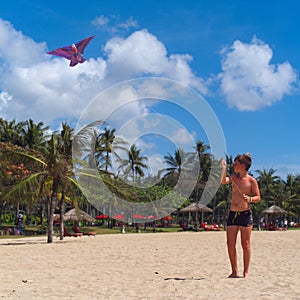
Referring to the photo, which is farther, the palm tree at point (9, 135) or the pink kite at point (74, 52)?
the palm tree at point (9, 135)

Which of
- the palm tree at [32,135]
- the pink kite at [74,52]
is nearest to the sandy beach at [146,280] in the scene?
the pink kite at [74,52]

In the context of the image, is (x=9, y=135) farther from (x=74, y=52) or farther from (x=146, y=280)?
(x=146, y=280)

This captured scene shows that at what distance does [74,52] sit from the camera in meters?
11.0

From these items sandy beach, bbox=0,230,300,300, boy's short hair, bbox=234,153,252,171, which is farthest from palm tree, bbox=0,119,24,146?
boy's short hair, bbox=234,153,252,171

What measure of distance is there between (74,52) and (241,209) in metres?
6.76

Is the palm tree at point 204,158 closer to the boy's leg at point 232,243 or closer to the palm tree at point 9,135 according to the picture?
the palm tree at point 9,135

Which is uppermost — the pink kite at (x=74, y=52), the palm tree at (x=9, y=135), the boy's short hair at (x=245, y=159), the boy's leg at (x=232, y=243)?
the palm tree at (x=9, y=135)

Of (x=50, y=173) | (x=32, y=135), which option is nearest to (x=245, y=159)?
(x=50, y=173)

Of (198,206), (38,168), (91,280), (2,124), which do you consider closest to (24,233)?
(38,168)

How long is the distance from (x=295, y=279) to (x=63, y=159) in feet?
38.6

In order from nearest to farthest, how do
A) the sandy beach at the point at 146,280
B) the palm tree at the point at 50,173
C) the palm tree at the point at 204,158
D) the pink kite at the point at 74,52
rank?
the sandy beach at the point at 146,280 → the pink kite at the point at 74,52 → the palm tree at the point at 50,173 → the palm tree at the point at 204,158

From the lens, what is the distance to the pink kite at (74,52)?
11.0 meters

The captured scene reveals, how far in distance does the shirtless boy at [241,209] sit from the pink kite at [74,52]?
6089mm

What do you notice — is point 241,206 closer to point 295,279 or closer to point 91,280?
point 295,279
